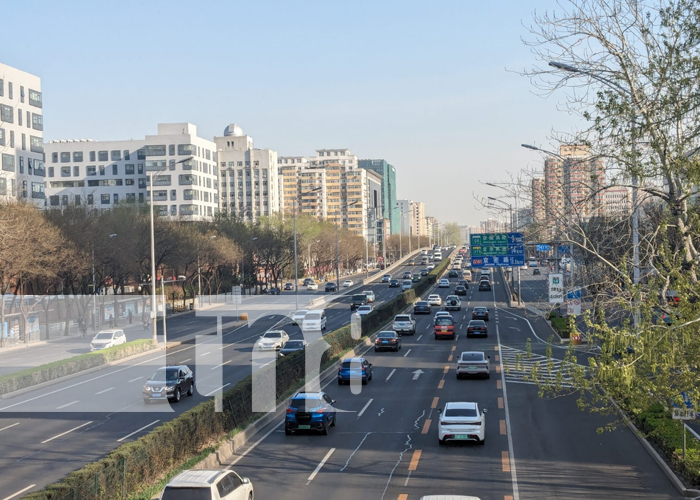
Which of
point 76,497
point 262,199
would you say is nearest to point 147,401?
point 76,497

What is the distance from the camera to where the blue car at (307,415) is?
22609 millimetres

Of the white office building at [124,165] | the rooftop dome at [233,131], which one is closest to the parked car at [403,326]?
the white office building at [124,165]

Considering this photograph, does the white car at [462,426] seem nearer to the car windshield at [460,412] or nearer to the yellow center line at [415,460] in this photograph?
the car windshield at [460,412]

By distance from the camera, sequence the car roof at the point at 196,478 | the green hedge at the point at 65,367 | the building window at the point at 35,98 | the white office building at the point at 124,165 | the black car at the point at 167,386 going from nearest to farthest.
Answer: the car roof at the point at 196,478
the black car at the point at 167,386
the green hedge at the point at 65,367
the building window at the point at 35,98
the white office building at the point at 124,165

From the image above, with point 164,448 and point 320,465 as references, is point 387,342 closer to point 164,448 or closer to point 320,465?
point 320,465

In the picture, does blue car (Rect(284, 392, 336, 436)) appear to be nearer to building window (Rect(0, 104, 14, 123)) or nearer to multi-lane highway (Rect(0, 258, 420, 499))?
multi-lane highway (Rect(0, 258, 420, 499))

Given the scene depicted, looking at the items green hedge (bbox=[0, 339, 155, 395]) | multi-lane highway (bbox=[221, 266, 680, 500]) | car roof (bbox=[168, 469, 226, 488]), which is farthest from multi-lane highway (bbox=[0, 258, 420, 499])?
car roof (bbox=[168, 469, 226, 488])

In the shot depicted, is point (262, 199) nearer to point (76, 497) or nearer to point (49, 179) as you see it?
point (49, 179)

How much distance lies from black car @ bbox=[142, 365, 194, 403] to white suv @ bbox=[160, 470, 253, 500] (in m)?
14.1

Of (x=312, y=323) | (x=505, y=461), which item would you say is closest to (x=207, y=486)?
(x=505, y=461)

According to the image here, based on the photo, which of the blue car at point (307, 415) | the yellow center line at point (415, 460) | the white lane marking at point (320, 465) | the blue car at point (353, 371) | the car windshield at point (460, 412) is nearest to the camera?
the white lane marking at point (320, 465)

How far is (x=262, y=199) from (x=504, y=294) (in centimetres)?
10770

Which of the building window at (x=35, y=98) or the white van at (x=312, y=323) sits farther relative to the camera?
the building window at (x=35, y=98)

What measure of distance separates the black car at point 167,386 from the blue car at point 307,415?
715 cm
